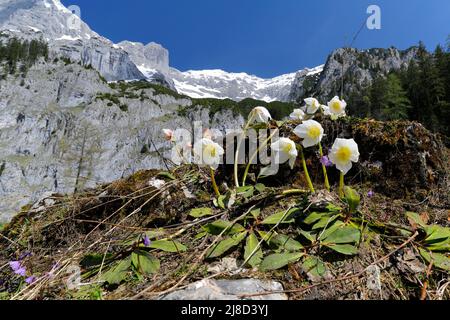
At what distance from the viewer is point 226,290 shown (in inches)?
60.1

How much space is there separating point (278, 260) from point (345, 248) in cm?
39

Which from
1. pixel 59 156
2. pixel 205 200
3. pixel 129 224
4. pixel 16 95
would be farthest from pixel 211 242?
pixel 16 95

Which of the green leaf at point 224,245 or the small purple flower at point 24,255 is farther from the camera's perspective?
the small purple flower at point 24,255

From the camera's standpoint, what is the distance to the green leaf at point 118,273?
1.76 metres

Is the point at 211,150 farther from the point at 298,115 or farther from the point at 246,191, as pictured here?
the point at 298,115

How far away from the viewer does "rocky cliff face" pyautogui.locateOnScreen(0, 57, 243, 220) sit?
294 feet

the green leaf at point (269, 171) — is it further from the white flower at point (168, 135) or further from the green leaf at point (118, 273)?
the green leaf at point (118, 273)

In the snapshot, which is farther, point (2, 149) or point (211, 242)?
point (2, 149)

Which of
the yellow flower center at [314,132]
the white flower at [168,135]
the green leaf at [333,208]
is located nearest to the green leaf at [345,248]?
the green leaf at [333,208]

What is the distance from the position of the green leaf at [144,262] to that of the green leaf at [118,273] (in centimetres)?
4

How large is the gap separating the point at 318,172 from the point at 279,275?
1.76 m
